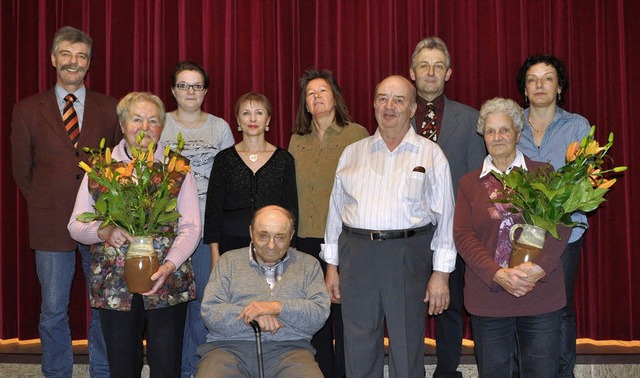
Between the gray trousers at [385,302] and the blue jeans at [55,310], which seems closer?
the gray trousers at [385,302]

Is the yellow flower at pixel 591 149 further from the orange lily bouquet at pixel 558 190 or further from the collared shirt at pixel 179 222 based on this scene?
the collared shirt at pixel 179 222

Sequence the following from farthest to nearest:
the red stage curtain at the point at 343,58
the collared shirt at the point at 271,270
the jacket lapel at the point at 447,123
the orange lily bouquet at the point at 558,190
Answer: the red stage curtain at the point at 343,58
the jacket lapel at the point at 447,123
the collared shirt at the point at 271,270
the orange lily bouquet at the point at 558,190

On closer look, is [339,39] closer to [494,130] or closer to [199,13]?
[199,13]

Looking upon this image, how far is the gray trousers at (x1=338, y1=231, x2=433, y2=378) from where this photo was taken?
3309 millimetres

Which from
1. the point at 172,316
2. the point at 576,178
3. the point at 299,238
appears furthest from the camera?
the point at 299,238

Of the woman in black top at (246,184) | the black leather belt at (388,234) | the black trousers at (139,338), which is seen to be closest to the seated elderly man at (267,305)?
the black trousers at (139,338)

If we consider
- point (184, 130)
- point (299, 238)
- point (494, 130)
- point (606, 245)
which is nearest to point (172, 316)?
point (299, 238)

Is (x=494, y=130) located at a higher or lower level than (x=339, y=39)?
lower

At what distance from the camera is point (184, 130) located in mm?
4121

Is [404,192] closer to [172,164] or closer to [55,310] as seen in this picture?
[172,164]

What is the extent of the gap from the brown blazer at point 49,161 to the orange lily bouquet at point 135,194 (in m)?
1.01

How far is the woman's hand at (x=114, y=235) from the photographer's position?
3109mm

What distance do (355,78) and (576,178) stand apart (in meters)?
2.28

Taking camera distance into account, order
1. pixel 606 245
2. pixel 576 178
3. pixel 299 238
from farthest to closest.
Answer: pixel 606 245
pixel 299 238
pixel 576 178
